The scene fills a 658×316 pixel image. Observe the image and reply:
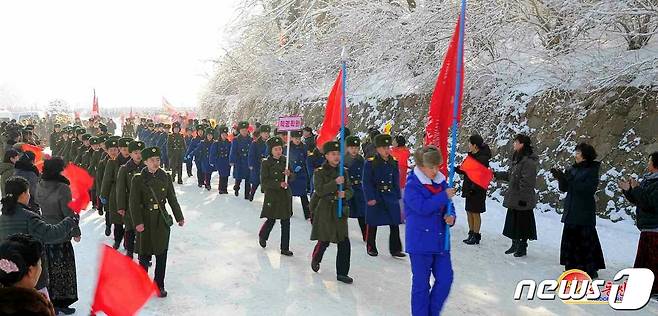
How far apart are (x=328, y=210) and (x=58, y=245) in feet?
9.86

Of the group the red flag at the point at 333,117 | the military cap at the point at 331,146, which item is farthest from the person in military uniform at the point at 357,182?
the military cap at the point at 331,146

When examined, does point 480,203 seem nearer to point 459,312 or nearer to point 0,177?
point 459,312

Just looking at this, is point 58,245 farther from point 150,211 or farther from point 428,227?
point 428,227

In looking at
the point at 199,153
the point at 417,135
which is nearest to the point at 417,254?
the point at 417,135

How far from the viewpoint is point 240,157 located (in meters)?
13.3

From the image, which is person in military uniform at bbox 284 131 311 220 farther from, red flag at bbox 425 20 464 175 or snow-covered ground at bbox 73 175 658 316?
red flag at bbox 425 20 464 175

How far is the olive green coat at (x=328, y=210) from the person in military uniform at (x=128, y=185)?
2.31 metres

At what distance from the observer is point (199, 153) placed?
14891 millimetres

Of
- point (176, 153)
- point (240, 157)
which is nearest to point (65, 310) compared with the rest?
point (240, 157)

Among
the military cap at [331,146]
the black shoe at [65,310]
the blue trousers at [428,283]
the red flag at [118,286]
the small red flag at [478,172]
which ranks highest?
the military cap at [331,146]

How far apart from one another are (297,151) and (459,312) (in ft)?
21.8

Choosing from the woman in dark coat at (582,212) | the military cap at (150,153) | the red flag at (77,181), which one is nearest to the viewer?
the military cap at (150,153)

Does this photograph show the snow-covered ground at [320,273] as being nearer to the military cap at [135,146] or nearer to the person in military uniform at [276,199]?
the person in military uniform at [276,199]

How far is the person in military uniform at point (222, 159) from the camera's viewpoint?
1371 cm
